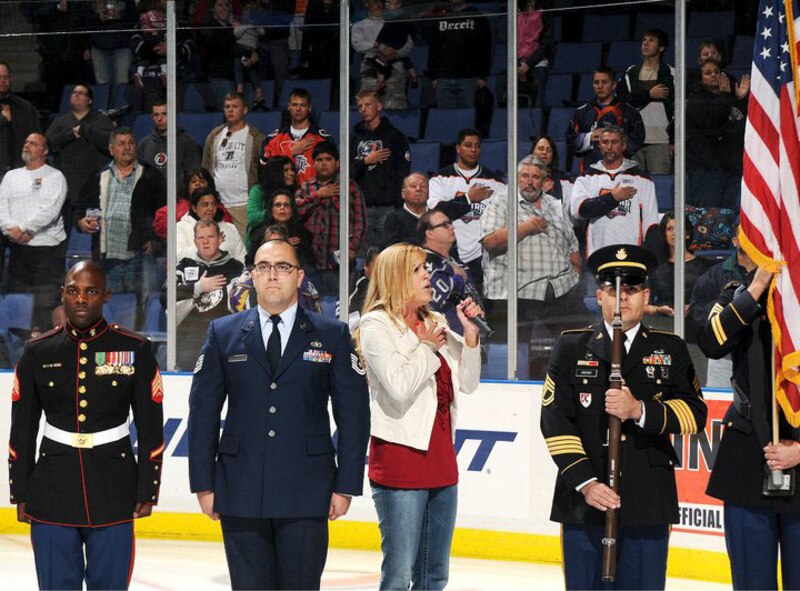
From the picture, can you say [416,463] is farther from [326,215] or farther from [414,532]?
[326,215]

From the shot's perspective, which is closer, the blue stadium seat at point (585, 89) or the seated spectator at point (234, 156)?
the blue stadium seat at point (585, 89)

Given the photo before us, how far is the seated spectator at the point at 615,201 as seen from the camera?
8102mm

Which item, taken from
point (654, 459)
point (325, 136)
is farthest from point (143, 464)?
point (325, 136)

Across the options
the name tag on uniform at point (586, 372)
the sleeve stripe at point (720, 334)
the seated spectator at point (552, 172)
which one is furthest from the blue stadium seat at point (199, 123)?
the sleeve stripe at point (720, 334)

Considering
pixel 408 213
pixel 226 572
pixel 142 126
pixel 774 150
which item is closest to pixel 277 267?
pixel 774 150

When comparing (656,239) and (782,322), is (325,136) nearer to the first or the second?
(656,239)

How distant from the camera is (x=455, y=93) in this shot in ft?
29.6

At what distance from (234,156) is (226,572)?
304 centimetres

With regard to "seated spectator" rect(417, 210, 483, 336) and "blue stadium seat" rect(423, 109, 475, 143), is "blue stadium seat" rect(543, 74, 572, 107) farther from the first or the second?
"seated spectator" rect(417, 210, 483, 336)

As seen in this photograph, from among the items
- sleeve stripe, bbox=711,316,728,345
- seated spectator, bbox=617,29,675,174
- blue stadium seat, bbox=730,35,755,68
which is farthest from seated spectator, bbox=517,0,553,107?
sleeve stripe, bbox=711,316,728,345

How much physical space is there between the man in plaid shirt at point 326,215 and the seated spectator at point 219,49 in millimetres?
813

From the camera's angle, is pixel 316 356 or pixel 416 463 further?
pixel 416 463

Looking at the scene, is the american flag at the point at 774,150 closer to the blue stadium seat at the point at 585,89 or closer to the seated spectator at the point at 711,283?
the seated spectator at the point at 711,283

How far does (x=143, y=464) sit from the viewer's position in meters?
4.52
